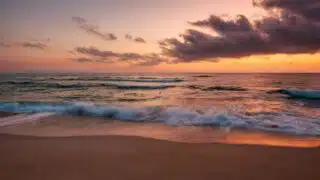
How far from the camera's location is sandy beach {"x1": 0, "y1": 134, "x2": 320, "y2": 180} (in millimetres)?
2568

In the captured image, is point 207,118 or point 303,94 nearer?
point 207,118

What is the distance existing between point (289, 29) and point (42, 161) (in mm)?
8027

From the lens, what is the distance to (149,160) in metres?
2.94

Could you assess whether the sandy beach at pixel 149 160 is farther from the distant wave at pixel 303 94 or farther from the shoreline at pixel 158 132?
the distant wave at pixel 303 94

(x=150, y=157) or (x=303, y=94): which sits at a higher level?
(x=150, y=157)

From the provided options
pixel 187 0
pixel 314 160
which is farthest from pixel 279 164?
pixel 187 0

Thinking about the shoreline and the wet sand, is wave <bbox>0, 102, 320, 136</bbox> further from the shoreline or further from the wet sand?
the wet sand

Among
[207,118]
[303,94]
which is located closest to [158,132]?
[207,118]

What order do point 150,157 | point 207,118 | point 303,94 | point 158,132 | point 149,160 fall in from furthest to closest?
point 303,94 → point 207,118 → point 158,132 → point 150,157 → point 149,160

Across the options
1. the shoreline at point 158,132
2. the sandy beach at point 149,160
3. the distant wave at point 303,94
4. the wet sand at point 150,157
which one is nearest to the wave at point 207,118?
the shoreline at point 158,132

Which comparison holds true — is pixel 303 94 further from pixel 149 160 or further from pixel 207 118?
pixel 149 160

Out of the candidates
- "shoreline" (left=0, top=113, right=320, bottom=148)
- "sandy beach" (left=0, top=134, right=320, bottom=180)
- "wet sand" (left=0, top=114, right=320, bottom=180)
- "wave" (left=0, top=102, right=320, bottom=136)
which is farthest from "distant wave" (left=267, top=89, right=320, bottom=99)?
"sandy beach" (left=0, top=134, right=320, bottom=180)

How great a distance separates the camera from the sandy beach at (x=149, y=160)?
257cm

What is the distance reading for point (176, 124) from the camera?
17.6ft
